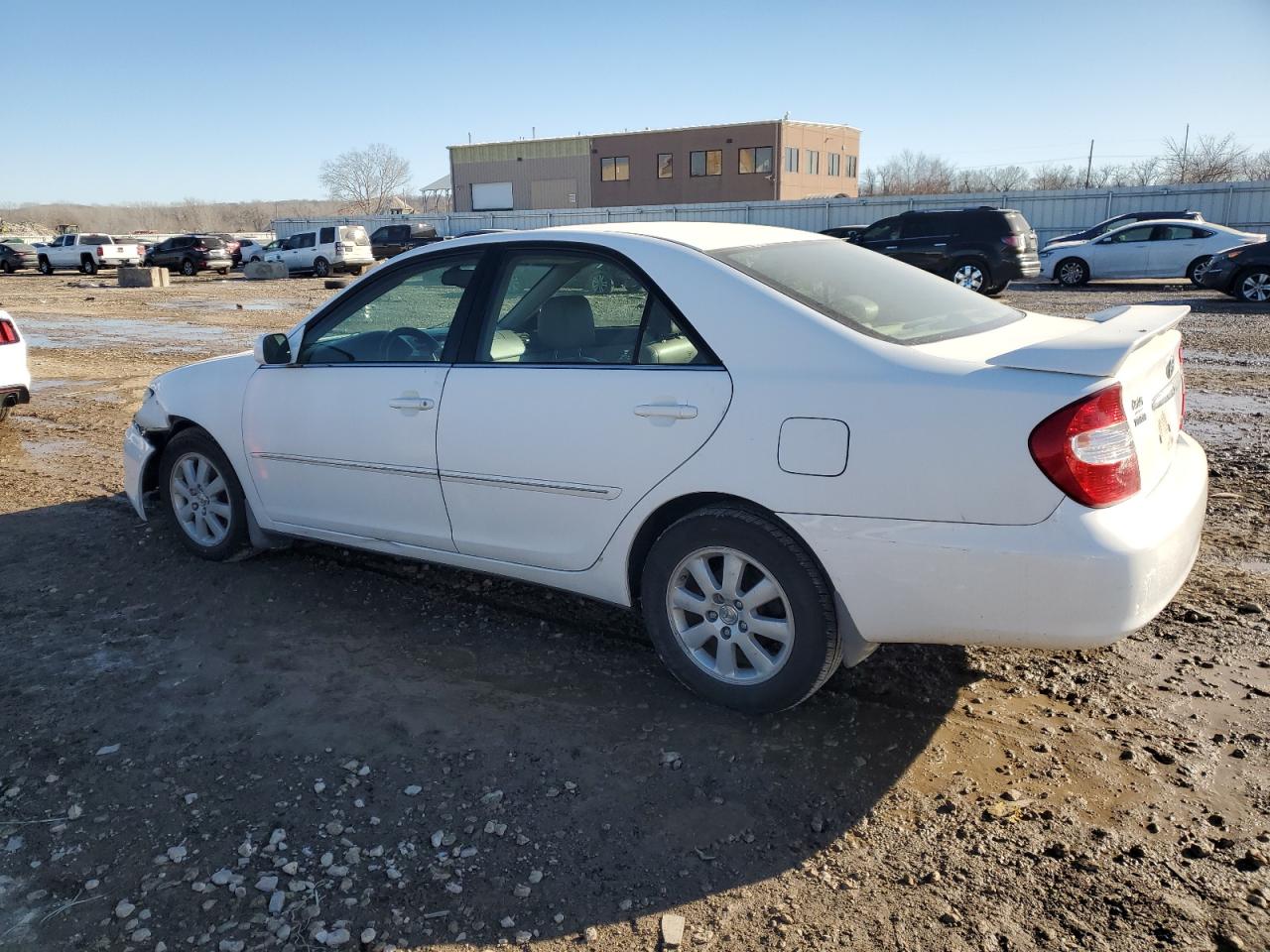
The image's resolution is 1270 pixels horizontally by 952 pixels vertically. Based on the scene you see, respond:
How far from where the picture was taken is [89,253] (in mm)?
39719

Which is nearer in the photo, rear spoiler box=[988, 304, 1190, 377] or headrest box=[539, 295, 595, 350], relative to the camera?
rear spoiler box=[988, 304, 1190, 377]

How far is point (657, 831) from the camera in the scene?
9.57ft

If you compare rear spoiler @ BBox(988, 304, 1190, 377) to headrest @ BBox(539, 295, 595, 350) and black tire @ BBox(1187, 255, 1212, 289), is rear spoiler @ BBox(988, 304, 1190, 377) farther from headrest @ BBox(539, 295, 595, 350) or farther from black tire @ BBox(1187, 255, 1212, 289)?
black tire @ BBox(1187, 255, 1212, 289)

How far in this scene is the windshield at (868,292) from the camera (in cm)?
342

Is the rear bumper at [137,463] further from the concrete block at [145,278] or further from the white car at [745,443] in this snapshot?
the concrete block at [145,278]

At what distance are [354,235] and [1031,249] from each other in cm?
2301

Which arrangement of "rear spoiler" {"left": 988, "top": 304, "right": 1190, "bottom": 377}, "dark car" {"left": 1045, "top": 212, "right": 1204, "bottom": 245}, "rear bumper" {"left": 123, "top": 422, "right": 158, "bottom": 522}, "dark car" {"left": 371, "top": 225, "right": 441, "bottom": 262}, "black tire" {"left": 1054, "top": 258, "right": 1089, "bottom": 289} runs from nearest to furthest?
"rear spoiler" {"left": 988, "top": 304, "right": 1190, "bottom": 377}, "rear bumper" {"left": 123, "top": 422, "right": 158, "bottom": 522}, "black tire" {"left": 1054, "top": 258, "right": 1089, "bottom": 289}, "dark car" {"left": 1045, "top": 212, "right": 1204, "bottom": 245}, "dark car" {"left": 371, "top": 225, "right": 441, "bottom": 262}

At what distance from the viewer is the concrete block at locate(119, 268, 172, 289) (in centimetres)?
3050

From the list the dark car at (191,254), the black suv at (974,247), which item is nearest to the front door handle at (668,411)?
the black suv at (974,247)

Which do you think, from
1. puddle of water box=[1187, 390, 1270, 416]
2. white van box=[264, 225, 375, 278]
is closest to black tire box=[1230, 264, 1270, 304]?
puddle of water box=[1187, 390, 1270, 416]

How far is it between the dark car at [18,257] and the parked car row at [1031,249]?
119ft

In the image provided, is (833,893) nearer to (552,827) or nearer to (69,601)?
(552,827)

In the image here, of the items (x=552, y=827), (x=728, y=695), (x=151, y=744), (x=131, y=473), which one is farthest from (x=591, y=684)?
(x=131, y=473)

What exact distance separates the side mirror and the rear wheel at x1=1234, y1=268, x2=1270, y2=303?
700 inches
